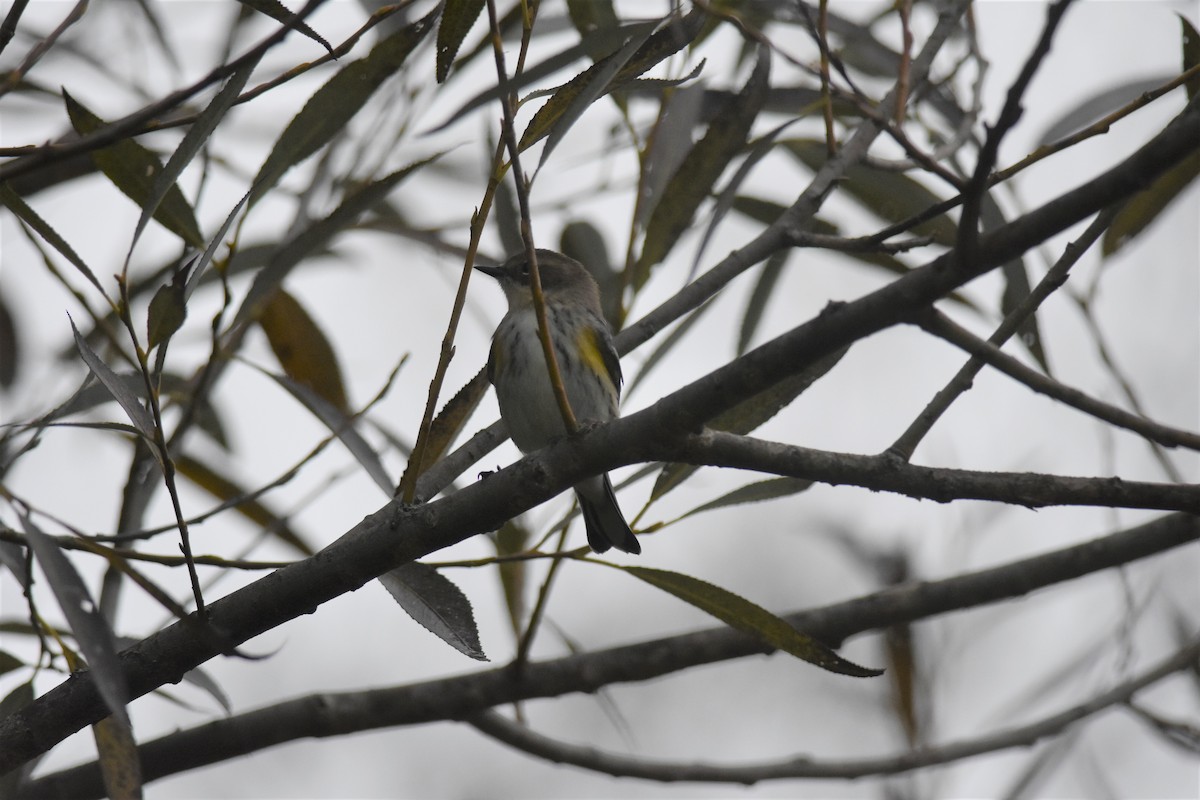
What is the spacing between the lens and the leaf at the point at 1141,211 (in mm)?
3150

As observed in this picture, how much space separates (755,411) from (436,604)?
75cm

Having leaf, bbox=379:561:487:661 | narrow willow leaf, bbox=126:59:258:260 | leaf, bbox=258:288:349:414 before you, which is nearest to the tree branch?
leaf, bbox=379:561:487:661

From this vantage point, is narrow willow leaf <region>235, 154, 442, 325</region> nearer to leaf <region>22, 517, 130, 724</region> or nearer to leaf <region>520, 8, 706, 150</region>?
leaf <region>520, 8, 706, 150</region>

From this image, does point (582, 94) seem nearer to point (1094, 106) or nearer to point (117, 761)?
point (117, 761)

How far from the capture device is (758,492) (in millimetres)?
2584

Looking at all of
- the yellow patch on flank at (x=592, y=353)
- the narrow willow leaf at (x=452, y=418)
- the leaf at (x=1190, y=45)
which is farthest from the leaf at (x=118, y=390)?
the leaf at (x=1190, y=45)

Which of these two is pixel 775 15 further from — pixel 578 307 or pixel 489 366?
pixel 489 366

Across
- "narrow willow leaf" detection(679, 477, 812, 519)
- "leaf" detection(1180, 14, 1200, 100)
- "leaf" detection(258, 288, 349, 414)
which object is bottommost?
"narrow willow leaf" detection(679, 477, 812, 519)

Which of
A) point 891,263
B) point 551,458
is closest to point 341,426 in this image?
point 551,458

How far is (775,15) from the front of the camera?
3682 mm

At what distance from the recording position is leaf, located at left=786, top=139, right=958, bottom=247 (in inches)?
135

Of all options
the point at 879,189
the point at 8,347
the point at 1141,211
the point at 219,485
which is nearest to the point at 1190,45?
the point at 1141,211

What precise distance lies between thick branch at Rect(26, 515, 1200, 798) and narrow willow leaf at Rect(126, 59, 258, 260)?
1.26 meters

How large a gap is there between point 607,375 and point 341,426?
4.34 feet
